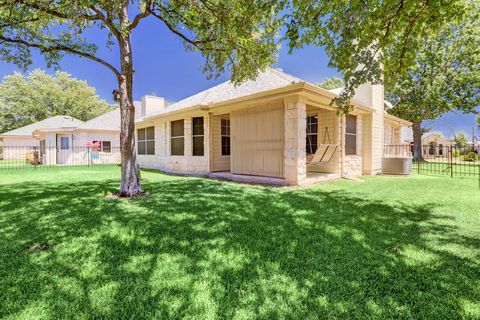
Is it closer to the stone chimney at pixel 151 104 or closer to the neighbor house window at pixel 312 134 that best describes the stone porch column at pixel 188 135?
the neighbor house window at pixel 312 134

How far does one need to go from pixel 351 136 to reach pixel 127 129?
8509 mm

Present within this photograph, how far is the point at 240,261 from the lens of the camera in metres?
2.62

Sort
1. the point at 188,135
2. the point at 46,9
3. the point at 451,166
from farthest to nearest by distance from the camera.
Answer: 1. the point at 188,135
2. the point at 451,166
3. the point at 46,9

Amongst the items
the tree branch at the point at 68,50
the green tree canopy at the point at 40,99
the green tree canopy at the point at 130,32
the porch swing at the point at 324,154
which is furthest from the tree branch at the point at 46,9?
the green tree canopy at the point at 40,99

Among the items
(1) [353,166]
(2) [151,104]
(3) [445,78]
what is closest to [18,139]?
(2) [151,104]

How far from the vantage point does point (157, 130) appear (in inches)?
498

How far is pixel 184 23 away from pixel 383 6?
5.37m

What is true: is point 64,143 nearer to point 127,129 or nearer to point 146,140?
point 146,140

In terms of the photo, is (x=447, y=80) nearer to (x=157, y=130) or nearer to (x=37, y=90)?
(x=157, y=130)

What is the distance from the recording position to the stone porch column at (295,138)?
282 inches

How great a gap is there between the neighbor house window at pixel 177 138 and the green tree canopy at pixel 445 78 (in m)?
17.0

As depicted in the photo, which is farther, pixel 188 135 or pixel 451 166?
pixel 188 135

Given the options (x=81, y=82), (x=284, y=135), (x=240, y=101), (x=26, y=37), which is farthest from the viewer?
(x=81, y=82)

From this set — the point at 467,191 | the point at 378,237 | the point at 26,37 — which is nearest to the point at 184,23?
the point at 26,37
